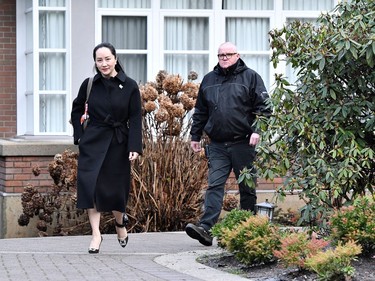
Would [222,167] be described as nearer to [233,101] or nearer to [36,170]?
[233,101]

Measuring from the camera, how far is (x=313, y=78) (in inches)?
386

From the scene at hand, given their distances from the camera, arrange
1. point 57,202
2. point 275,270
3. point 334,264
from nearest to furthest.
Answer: point 334,264 → point 275,270 → point 57,202

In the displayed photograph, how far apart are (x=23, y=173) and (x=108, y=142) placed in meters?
4.61

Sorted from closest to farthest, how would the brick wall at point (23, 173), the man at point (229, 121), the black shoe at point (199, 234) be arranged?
1. the black shoe at point (199, 234)
2. the man at point (229, 121)
3. the brick wall at point (23, 173)

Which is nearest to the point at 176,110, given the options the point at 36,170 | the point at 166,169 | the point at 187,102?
the point at 187,102

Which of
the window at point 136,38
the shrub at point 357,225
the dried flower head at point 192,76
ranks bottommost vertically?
the shrub at point 357,225

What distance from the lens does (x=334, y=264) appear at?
317 inches

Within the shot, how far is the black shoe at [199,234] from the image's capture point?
1084cm

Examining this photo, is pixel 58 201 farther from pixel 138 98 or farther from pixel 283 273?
pixel 283 273

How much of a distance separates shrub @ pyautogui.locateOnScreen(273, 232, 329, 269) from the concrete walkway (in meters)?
0.39

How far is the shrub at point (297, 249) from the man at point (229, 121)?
2340 mm

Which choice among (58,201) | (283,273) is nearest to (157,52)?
(58,201)

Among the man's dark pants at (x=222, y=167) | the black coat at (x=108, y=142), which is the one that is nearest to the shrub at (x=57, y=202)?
the man's dark pants at (x=222, y=167)

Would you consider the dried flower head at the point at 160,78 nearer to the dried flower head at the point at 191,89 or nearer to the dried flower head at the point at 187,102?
the dried flower head at the point at 191,89
